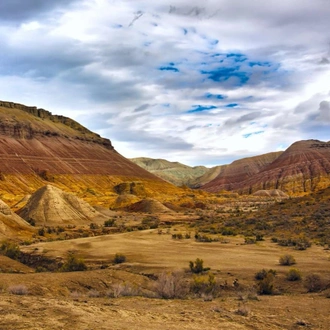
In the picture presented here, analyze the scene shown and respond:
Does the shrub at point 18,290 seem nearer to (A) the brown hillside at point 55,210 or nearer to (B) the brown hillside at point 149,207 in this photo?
(A) the brown hillside at point 55,210

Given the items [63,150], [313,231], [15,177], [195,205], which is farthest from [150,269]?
[63,150]

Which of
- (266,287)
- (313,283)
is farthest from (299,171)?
(266,287)

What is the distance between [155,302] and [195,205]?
65126mm

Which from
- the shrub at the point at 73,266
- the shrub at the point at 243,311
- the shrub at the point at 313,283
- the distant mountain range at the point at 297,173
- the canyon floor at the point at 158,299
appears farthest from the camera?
the distant mountain range at the point at 297,173

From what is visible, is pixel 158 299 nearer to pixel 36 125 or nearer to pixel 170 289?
pixel 170 289

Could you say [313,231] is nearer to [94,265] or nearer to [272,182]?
[94,265]

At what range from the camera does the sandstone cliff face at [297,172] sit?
443 ft

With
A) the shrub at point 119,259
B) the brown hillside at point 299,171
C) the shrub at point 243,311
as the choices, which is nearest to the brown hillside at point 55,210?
the shrub at point 119,259

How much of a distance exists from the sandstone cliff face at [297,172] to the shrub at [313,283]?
117 metres

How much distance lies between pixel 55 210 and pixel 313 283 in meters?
34.5

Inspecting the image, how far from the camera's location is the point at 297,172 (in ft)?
481

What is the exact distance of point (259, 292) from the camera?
1298 cm

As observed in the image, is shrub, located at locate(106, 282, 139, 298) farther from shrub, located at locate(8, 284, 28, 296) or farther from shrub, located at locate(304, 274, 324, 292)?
shrub, located at locate(304, 274, 324, 292)

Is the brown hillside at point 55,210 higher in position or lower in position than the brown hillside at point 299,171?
lower
